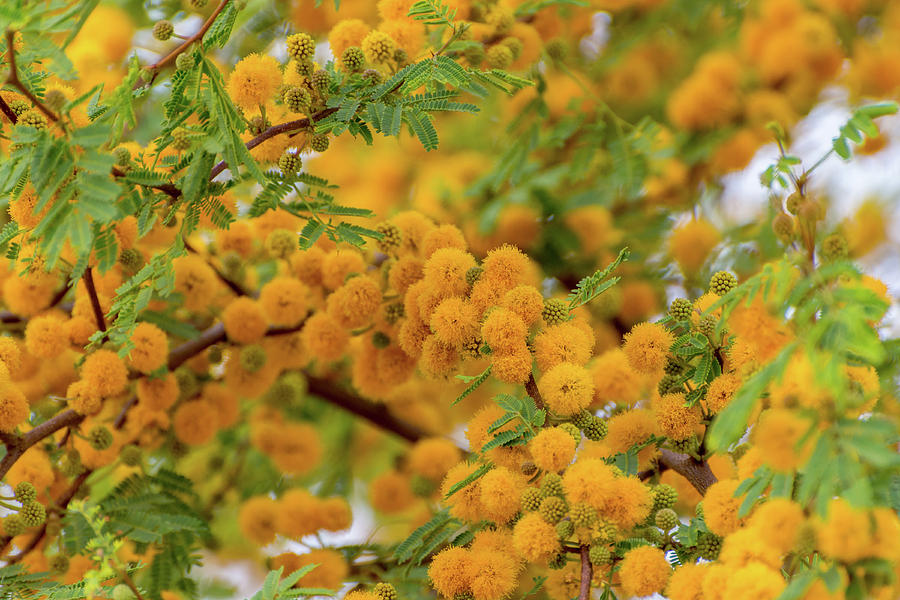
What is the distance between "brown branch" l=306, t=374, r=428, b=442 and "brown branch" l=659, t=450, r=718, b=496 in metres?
1.66

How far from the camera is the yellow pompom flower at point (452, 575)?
2.40 meters

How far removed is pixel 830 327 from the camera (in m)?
1.76

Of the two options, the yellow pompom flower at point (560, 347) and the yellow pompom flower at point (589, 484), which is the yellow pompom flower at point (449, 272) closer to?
the yellow pompom flower at point (560, 347)

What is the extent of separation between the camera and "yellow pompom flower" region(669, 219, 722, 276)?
4.15 metres

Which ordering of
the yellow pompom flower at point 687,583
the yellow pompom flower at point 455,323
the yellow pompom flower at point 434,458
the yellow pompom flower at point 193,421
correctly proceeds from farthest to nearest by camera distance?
the yellow pompom flower at point 434,458, the yellow pompom flower at point 193,421, the yellow pompom flower at point 455,323, the yellow pompom flower at point 687,583

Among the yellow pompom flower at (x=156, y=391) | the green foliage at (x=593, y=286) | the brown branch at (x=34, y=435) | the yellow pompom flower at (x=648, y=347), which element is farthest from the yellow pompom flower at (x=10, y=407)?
the yellow pompom flower at (x=648, y=347)

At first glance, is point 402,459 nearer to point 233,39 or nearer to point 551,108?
point 551,108

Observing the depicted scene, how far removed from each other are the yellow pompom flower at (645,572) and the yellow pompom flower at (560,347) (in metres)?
0.54

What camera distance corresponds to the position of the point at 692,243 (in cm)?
418

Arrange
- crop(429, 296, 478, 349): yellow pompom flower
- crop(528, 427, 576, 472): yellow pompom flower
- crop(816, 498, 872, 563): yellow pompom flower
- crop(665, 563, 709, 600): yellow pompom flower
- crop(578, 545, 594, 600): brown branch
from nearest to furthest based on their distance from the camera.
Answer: crop(816, 498, 872, 563): yellow pompom flower < crop(665, 563, 709, 600): yellow pompom flower < crop(578, 545, 594, 600): brown branch < crop(528, 427, 576, 472): yellow pompom flower < crop(429, 296, 478, 349): yellow pompom flower

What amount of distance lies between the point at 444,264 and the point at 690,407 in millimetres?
801

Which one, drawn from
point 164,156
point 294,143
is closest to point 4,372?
point 164,156

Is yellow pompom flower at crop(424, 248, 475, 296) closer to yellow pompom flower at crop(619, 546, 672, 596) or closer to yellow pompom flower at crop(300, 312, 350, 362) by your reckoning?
yellow pompom flower at crop(300, 312, 350, 362)

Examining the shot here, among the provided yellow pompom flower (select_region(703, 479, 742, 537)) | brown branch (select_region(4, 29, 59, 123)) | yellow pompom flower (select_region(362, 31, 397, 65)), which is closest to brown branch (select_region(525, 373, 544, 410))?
yellow pompom flower (select_region(703, 479, 742, 537))
